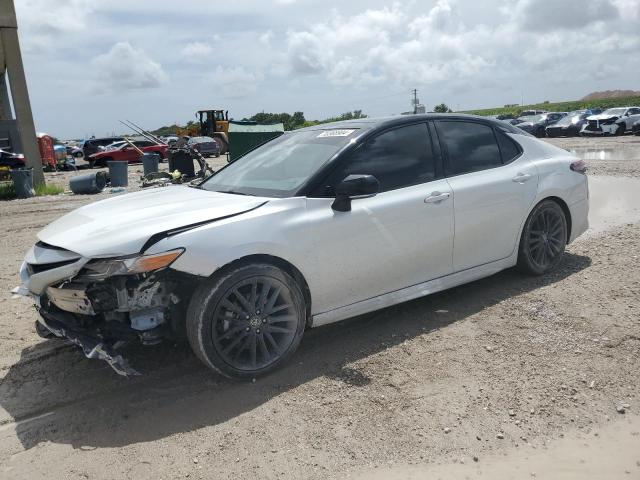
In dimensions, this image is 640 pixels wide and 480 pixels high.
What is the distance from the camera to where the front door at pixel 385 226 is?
380cm

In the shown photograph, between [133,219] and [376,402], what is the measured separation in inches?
74.9

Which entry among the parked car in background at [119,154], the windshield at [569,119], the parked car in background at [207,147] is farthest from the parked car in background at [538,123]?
the parked car in background at [119,154]

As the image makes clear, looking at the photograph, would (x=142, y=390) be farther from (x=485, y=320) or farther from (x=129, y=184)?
(x=129, y=184)

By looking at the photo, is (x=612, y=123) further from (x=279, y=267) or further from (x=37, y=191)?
(x=279, y=267)

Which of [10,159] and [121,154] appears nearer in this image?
[10,159]

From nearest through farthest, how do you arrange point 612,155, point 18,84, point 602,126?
point 18,84, point 612,155, point 602,126

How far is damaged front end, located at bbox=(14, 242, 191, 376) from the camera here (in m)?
3.21

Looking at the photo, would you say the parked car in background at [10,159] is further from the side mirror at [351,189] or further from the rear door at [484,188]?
the side mirror at [351,189]

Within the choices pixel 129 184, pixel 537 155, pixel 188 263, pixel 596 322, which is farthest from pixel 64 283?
pixel 129 184

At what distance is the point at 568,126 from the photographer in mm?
32312

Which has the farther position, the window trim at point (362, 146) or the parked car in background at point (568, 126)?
the parked car in background at point (568, 126)

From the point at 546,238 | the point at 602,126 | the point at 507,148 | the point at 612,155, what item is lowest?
the point at 612,155

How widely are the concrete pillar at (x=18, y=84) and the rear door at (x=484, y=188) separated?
14.6 m

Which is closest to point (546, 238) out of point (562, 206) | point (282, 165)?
point (562, 206)
